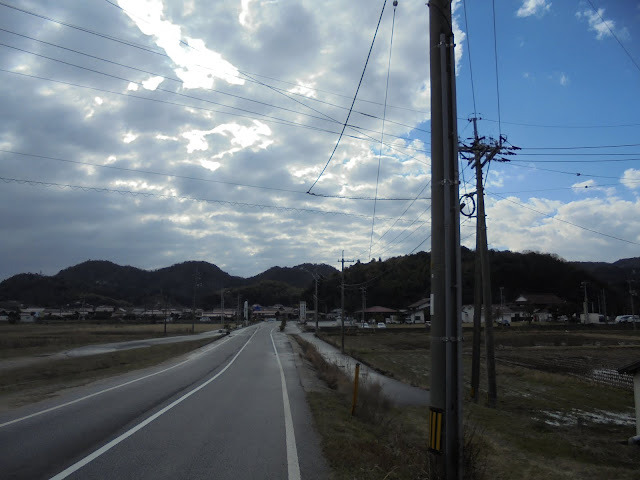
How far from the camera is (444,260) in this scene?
19.8 feet

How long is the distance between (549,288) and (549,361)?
123655 mm

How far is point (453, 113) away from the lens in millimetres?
6516

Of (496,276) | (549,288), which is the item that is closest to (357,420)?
(496,276)

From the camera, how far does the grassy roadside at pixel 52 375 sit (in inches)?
569

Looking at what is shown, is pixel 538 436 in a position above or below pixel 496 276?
below

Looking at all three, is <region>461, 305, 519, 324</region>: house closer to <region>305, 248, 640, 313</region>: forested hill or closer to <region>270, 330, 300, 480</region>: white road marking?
<region>305, 248, 640, 313</region>: forested hill

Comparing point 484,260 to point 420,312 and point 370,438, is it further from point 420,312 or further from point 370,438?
point 420,312

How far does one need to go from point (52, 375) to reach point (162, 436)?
18.5 metres

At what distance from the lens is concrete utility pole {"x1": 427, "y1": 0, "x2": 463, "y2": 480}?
5.75 m

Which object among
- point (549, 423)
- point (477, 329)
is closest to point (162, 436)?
point (549, 423)

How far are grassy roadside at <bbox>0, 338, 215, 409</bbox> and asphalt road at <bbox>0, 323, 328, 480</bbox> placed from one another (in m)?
1.42

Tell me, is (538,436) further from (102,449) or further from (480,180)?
(102,449)

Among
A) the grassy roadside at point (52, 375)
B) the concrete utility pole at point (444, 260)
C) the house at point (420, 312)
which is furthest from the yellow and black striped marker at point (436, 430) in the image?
the house at point (420, 312)

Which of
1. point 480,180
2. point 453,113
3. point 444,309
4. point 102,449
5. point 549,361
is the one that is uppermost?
point 480,180
